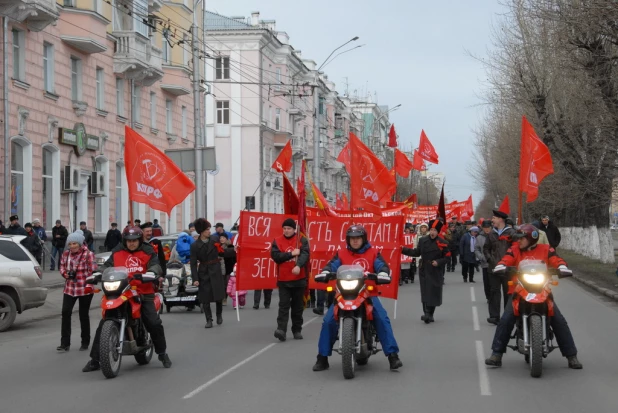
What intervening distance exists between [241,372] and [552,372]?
3.44 meters

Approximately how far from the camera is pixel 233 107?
63.7 metres

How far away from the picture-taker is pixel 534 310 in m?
10.3

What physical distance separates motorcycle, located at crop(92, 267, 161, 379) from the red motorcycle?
220 cm

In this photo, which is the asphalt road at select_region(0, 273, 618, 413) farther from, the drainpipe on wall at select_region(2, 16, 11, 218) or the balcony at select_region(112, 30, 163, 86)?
the balcony at select_region(112, 30, 163, 86)

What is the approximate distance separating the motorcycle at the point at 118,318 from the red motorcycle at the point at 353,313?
2.20 meters

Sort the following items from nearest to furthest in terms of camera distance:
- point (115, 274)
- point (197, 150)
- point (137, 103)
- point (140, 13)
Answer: point (115, 274) → point (197, 150) → point (140, 13) → point (137, 103)

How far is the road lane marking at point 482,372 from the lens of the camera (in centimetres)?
930

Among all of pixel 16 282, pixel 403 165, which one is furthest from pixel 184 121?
pixel 16 282

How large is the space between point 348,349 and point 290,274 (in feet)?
13.5

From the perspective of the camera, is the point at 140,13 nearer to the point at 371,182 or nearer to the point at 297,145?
the point at 371,182

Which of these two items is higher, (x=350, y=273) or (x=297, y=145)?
(x=297, y=145)

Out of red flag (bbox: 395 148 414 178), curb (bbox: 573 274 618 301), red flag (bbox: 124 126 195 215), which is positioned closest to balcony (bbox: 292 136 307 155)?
red flag (bbox: 395 148 414 178)

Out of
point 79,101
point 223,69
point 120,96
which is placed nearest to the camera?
point 79,101

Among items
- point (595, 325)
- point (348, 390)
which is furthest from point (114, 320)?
point (595, 325)
